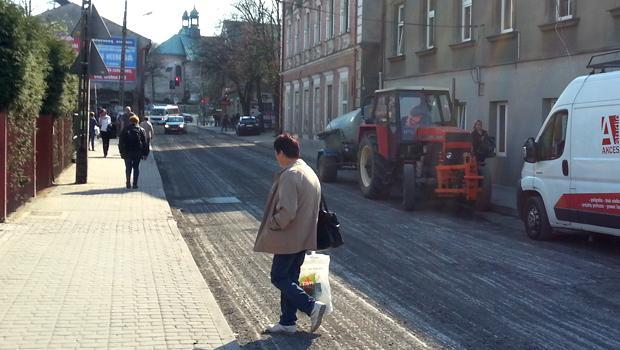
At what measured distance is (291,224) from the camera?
6422mm

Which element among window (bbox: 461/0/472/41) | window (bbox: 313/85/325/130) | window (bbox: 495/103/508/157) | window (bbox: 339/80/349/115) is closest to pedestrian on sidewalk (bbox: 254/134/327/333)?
window (bbox: 495/103/508/157)

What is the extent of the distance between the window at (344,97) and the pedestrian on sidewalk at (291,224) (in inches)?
1152

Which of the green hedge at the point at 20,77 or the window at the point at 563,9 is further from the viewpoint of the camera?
the window at the point at 563,9

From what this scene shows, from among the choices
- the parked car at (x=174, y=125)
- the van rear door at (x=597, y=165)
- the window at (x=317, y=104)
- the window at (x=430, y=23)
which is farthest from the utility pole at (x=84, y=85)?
the parked car at (x=174, y=125)

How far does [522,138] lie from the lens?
2005 centimetres

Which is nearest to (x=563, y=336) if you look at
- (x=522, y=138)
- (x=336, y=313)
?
(x=336, y=313)

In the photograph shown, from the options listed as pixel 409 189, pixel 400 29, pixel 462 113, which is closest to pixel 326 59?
pixel 400 29

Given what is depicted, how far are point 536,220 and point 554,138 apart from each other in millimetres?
1305

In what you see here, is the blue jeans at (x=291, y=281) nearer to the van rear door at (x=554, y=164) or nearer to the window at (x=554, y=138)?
the van rear door at (x=554, y=164)

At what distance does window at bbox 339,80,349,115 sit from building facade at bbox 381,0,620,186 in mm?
8200

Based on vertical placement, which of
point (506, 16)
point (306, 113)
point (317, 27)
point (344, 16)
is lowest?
point (306, 113)

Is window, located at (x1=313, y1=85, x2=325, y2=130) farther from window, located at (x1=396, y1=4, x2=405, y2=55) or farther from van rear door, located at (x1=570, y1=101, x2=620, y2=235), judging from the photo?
van rear door, located at (x1=570, y1=101, x2=620, y2=235)

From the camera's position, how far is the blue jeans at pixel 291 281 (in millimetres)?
6500

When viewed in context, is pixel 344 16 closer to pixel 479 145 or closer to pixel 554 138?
pixel 479 145
